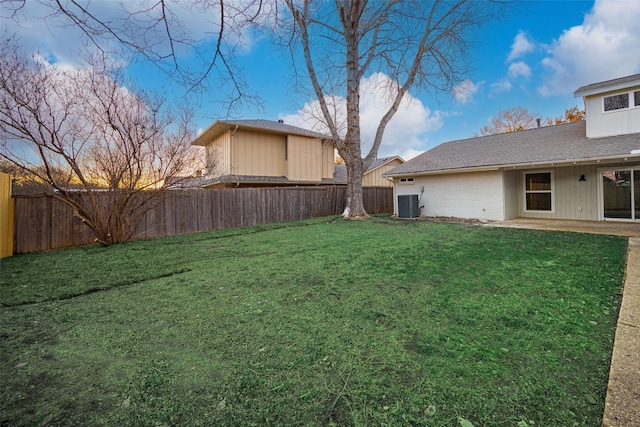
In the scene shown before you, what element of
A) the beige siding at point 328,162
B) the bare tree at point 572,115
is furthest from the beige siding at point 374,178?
the bare tree at point 572,115

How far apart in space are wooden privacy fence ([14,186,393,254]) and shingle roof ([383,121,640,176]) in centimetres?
357

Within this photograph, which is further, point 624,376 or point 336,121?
point 336,121

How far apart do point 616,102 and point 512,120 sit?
54.5ft

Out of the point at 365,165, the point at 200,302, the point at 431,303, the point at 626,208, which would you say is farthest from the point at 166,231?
the point at 626,208

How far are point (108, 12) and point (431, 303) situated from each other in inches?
174

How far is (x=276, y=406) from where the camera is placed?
1.64m

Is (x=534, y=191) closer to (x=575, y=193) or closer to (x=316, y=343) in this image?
(x=575, y=193)

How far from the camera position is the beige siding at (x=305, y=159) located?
15.4 meters

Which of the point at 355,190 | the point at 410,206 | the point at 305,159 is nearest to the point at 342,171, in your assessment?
the point at 305,159

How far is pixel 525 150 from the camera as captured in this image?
10.7 m

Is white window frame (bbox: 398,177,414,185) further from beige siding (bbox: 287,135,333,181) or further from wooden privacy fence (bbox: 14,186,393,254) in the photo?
beige siding (bbox: 287,135,333,181)

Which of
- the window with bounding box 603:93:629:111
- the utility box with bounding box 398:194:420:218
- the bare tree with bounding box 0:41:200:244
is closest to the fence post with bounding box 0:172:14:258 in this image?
the bare tree with bounding box 0:41:200:244

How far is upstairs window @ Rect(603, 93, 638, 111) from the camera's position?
9133 mm

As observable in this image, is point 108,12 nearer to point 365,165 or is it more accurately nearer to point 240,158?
point 365,165
